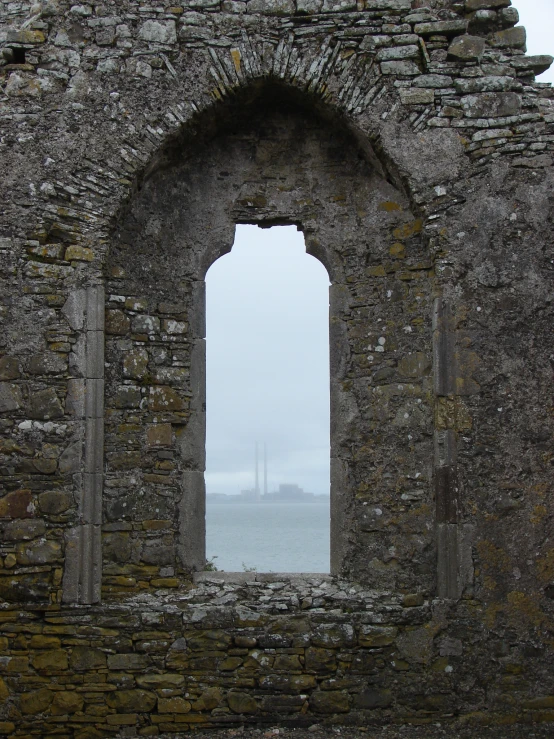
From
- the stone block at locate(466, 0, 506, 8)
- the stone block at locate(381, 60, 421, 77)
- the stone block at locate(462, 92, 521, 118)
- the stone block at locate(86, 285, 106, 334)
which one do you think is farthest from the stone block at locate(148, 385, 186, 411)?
the stone block at locate(466, 0, 506, 8)

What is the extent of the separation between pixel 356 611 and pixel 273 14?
Result: 4478mm

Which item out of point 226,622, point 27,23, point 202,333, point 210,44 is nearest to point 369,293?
point 202,333

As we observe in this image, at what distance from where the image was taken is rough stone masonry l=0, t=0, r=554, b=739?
17.9 ft

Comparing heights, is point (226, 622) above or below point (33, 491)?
below

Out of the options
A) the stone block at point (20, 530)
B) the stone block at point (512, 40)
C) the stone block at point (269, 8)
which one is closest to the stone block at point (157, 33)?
the stone block at point (269, 8)

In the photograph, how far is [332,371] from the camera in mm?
6199

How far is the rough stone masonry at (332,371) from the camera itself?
5.45m

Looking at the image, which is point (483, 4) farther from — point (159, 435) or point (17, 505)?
point (17, 505)

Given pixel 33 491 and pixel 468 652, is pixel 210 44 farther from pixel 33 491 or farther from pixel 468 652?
pixel 468 652

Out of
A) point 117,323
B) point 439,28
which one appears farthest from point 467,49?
point 117,323

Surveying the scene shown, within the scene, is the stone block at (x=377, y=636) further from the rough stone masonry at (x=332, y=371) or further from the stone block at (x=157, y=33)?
the stone block at (x=157, y=33)

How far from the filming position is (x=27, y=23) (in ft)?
19.2

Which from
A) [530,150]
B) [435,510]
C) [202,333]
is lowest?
[435,510]

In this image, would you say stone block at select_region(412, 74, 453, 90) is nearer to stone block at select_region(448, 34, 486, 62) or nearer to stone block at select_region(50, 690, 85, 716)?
stone block at select_region(448, 34, 486, 62)
